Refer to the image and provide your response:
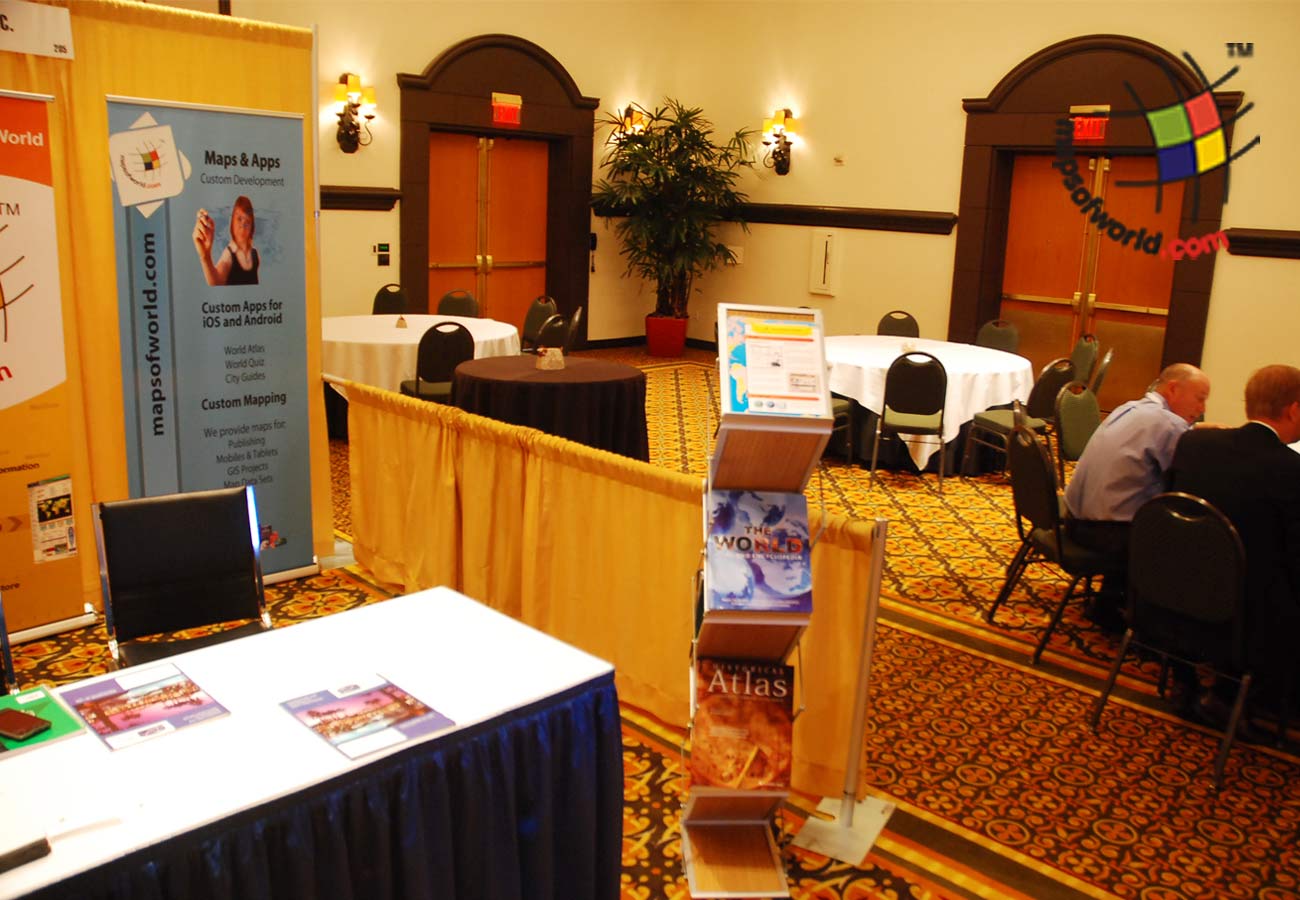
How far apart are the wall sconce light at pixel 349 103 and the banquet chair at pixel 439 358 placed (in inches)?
122

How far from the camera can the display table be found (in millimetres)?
1927

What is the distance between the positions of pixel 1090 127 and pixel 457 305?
18.2ft

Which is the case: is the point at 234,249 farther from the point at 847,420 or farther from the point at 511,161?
the point at 511,161

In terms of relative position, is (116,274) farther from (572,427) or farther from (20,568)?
(572,427)

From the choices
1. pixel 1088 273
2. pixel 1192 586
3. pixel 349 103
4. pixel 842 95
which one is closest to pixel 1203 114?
pixel 1088 273

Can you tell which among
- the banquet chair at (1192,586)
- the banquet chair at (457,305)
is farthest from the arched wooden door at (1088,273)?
the banquet chair at (1192,586)

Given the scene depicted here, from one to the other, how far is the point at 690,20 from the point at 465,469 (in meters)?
9.33

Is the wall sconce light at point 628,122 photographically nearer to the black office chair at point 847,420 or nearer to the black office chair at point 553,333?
the black office chair at point 553,333

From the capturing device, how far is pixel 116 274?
438 cm

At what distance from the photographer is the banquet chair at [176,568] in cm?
326

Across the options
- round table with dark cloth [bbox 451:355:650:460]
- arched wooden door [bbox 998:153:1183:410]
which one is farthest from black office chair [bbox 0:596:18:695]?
arched wooden door [bbox 998:153:1183:410]

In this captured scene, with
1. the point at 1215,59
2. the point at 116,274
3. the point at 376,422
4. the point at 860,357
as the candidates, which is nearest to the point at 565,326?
the point at 860,357

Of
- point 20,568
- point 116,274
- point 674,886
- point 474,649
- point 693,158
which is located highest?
point 693,158

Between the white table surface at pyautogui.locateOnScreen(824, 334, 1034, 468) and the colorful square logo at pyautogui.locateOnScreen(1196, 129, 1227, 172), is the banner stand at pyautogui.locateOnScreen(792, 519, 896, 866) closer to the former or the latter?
the white table surface at pyautogui.locateOnScreen(824, 334, 1034, 468)
